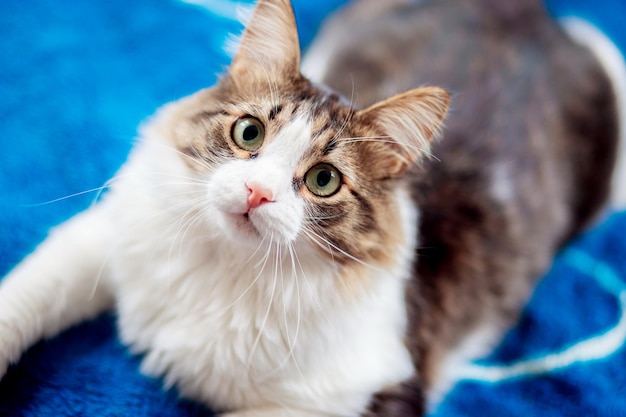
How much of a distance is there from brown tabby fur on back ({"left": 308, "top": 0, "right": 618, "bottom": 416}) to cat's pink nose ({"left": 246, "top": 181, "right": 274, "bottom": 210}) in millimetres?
652

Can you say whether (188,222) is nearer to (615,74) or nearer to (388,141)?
(388,141)

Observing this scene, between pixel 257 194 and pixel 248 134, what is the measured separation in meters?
0.21

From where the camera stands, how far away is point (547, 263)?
6.90 ft

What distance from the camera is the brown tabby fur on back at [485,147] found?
1.72 meters

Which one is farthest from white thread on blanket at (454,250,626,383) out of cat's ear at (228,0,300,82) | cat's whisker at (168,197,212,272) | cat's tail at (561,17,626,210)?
cat's ear at (228,0,300,82)

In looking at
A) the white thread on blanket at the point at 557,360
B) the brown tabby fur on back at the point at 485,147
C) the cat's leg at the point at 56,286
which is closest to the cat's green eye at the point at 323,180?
the brown tabby fur on back at the point at 485,147

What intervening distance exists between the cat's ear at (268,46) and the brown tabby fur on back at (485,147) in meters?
0.36

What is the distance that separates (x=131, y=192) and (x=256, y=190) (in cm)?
47

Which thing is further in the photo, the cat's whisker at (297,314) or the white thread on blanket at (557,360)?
the white thread on blanket at (557,360)

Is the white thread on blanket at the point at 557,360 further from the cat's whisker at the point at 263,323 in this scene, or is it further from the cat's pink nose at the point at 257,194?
the cat's pink nose at the point at 257,194

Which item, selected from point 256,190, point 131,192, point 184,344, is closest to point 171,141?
point 131,192

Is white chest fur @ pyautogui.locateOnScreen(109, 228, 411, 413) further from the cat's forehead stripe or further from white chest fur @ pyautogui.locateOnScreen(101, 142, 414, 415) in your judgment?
the cat's forehead stripe

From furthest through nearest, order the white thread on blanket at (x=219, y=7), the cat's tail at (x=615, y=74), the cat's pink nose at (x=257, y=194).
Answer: the white thread on blanket at (x=219, y=7), the cat's tail at (x=615, y=74), the cat's pink nose at (x=257, y=194)

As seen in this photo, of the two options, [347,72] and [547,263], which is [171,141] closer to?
[347,72]
